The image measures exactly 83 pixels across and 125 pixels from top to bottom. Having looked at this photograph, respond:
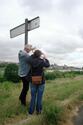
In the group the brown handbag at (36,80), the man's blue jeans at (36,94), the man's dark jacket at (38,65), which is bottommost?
the man's blue jeans at (36,94)

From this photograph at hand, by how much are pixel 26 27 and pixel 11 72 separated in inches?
962

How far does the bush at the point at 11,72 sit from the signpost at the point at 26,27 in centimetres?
2320

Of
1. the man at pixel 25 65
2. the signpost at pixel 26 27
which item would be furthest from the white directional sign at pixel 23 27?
the man at pixel 25 65

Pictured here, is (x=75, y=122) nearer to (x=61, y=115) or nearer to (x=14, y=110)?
(x=61, y=115)

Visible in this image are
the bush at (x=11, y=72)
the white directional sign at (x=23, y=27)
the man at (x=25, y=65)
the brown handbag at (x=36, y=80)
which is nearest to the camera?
the brown handbag at (x=36, y=80)

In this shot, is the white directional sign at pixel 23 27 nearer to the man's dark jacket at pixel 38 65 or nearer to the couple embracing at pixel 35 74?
the couple embracing at pixel 35 74

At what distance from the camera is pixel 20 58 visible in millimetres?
7844

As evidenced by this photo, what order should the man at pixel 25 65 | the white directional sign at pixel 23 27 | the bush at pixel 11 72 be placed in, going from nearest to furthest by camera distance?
the white directional sign at pixel 23 27 → the man at pixel 25 65 → the bush at pixel 11 72

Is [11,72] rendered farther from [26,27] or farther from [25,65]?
[26,27]

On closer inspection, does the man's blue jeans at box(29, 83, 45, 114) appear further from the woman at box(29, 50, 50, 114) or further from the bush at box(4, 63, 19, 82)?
the bush at box(4, 63, 19, 82)

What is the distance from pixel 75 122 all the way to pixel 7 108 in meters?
2.11

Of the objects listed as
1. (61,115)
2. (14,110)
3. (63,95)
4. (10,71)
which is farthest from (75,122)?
(10,71)

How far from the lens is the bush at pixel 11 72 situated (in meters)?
31.6

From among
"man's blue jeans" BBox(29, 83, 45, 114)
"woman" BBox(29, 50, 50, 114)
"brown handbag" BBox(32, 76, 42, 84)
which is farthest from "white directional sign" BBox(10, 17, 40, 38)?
"man's blue jeans" BBox(29, 83, 45, 114)
